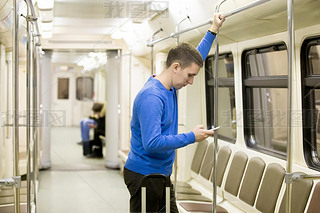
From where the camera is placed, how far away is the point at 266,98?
12.6ft

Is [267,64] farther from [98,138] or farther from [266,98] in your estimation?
[98,138]

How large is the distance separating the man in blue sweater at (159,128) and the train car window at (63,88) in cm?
163

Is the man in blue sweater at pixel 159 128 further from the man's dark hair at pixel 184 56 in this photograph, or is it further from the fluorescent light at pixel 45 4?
the fluorescent light at pixel 45 4

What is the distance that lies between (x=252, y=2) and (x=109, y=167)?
208 centimetres

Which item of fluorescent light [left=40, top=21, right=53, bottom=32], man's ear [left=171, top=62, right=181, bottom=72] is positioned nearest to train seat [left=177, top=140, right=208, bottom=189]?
man's ear [left=171, top=62, right=181, bottom=72]

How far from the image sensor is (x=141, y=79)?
126 inches

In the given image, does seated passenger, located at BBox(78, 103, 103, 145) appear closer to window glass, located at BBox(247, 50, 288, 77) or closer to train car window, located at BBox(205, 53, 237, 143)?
train car window, located at BBox(205, 53, 237, 143)

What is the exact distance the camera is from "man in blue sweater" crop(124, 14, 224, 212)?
210cm

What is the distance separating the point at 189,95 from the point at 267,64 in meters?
0.85

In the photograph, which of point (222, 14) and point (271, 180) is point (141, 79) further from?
point (271, 180)

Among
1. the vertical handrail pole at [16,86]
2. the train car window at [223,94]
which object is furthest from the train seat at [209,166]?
the vertical handrail pole at [16,86]

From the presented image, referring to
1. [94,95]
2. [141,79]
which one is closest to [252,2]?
[141,79]

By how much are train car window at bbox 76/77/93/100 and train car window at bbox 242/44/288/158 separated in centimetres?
161

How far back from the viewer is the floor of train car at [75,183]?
10.5 feet
